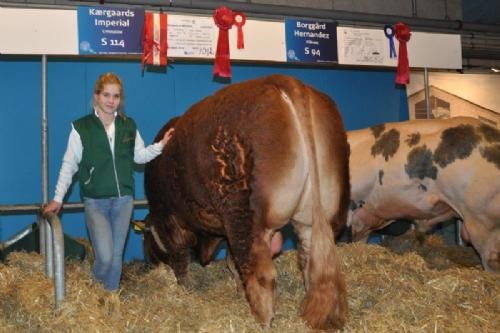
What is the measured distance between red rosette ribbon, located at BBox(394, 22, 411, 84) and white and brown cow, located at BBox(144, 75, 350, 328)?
10.6ft

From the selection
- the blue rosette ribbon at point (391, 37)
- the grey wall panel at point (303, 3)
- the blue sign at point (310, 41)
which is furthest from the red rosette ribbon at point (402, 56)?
the grey wall panel at point (303, 3)

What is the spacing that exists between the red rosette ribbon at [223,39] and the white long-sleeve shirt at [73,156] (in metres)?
1.71

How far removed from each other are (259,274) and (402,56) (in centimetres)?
417

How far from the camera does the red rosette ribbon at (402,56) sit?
645 centimetres

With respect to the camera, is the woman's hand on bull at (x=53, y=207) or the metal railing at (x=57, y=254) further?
the woman's hand on bull at (x=53, y=207)

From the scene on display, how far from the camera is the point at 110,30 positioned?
5246mm

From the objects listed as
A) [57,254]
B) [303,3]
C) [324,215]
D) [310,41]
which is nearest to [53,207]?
[57,254]

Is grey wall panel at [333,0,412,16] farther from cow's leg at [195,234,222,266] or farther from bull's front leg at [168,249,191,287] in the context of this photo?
bull's front leg at [168,249,191,287]

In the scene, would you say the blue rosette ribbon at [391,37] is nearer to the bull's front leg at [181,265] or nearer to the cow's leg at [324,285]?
the bull's front leg at [181,265]

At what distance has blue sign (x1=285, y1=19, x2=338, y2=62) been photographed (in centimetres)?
600

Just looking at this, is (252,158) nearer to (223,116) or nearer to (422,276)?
(223,116)

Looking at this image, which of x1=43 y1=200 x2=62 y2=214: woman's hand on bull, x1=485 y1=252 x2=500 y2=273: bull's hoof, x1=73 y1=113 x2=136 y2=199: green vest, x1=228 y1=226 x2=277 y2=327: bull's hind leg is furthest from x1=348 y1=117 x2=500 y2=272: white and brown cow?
x1=43 y1=200 x2=62 y2=214: woman's hand on bull

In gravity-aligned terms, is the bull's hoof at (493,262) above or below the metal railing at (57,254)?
below

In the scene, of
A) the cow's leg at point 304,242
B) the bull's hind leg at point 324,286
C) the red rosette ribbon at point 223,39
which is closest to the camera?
the bull's hind leg at point 324,286
